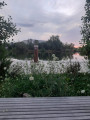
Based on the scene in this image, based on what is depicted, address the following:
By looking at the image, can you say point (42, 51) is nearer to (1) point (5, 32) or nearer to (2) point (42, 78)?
(1) point (5, 32)

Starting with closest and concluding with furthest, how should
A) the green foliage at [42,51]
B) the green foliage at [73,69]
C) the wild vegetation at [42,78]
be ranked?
the wild vegetation at [42,78]
the green foliage at [73,69]
the green foliage at [42,51]

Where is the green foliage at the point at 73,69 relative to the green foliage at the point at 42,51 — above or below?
below

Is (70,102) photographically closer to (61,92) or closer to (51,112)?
(51,112)

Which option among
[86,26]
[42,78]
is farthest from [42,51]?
[42,78]

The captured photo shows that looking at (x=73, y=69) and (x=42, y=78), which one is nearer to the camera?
(x=42, y=78)

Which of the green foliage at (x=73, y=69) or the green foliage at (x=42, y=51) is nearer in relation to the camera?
the green foliage at (x=73, y=69)

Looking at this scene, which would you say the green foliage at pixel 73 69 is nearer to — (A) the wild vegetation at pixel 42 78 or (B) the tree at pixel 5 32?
(A) the wild vegetation at pixel 42 78

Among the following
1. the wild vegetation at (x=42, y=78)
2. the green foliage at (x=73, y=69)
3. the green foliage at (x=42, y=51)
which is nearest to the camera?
the wild vegetation at (x=42, y=78)

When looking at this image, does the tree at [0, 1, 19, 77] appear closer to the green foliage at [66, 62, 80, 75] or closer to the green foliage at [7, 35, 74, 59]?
the green foliage at [7, 35, 74, 59]

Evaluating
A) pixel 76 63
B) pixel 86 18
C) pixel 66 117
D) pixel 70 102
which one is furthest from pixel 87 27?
pixel 66 117

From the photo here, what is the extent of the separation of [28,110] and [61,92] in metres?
2.03

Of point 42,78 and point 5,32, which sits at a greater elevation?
point 5,32

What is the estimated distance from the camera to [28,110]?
250 cm

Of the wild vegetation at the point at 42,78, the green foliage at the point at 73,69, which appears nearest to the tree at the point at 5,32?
the wild vegetation at the point at 42,78
